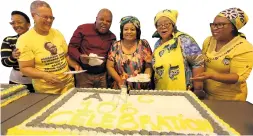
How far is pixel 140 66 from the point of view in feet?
7.63

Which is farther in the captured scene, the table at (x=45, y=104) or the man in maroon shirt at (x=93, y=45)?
the man in maroon shirt at (x=93, y=45)

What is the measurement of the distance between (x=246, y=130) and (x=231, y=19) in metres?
1.09

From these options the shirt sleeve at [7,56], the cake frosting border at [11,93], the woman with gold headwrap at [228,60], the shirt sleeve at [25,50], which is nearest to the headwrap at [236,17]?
the woman with gold headwrap at [228,60]

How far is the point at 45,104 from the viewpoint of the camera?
1698 millimetres

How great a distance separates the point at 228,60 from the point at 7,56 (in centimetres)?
206

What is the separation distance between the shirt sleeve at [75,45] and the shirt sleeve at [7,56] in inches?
21.8

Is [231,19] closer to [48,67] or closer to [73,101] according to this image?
[73,101]

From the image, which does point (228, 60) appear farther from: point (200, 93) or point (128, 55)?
point (128, 55)

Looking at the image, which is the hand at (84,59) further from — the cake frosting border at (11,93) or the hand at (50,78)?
the cake frosting border at (11,93)

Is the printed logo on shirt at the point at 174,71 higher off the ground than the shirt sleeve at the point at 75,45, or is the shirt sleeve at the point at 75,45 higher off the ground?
the shirt sleeve at the point at 75,45

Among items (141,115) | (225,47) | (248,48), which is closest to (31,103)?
(141,115)

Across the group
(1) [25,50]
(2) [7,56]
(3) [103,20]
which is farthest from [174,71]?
(2) [7,56]

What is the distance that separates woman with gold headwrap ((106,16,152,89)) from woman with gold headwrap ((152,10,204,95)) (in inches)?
6.8

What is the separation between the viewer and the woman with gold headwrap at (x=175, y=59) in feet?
6.91
